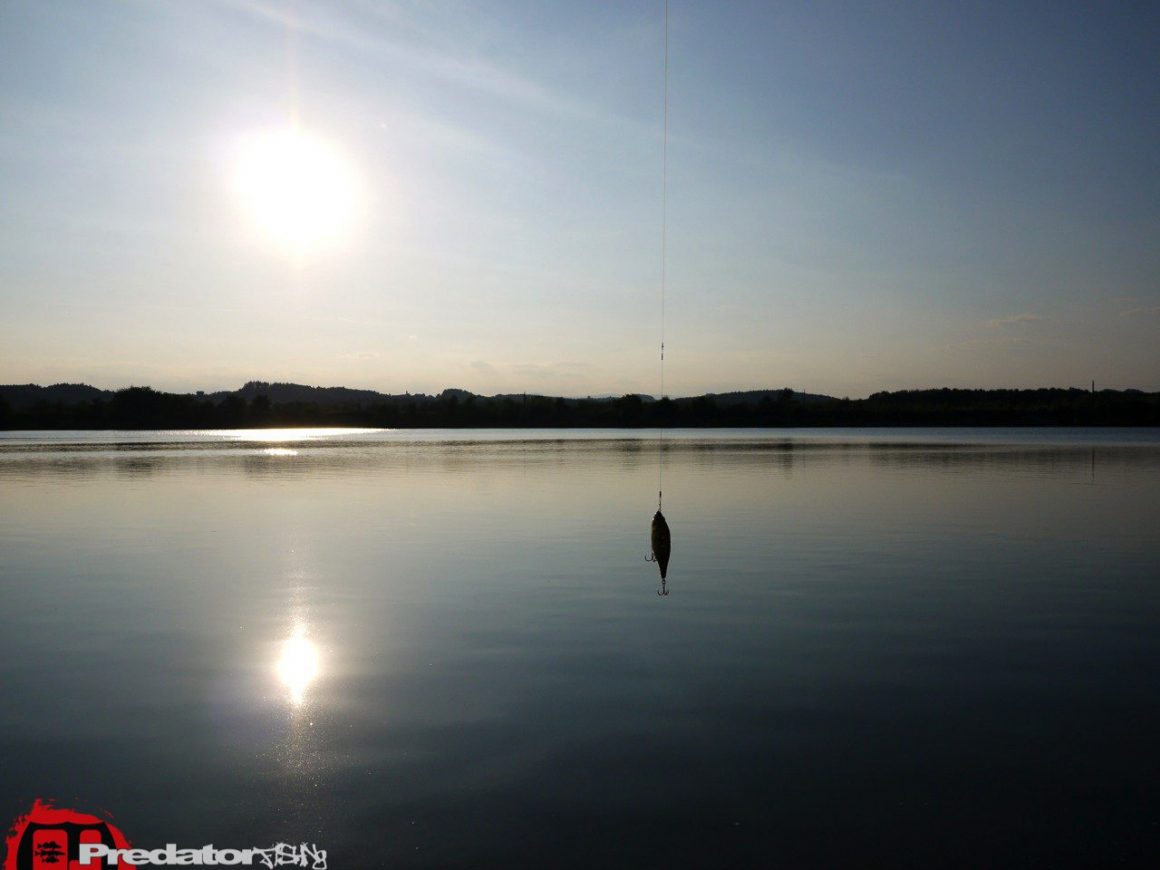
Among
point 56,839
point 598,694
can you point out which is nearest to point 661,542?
point 598,694

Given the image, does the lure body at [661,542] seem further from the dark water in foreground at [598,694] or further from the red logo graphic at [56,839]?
the red logo graphic at [56,839]

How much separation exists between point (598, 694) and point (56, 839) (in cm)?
621

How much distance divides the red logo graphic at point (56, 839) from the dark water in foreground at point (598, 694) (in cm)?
21

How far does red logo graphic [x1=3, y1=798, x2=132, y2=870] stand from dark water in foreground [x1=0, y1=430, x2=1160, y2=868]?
0.21 meters

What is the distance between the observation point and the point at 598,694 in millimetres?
11742

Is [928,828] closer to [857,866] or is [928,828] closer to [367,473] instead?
[857,866]

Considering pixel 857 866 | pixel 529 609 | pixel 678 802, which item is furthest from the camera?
pixel 529 609

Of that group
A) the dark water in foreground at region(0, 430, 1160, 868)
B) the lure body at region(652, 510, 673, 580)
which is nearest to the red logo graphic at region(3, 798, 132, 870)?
the dark water in foreground at region(0, 430, 1160, 868)

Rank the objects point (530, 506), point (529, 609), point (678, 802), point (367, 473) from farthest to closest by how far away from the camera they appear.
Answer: point (367, 473)
point (530, 506)
point (529, 609)
point (678, 802)

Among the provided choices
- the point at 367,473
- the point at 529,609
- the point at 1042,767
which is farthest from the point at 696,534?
the point at 367,473

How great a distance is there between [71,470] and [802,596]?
56.3m

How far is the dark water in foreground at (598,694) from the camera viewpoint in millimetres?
8086

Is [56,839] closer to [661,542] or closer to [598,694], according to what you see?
[598,694]

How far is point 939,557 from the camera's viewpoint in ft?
75.7
